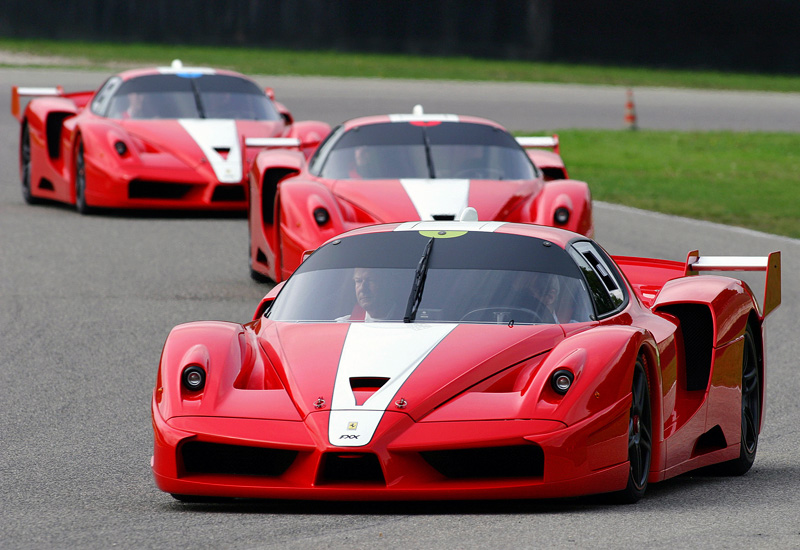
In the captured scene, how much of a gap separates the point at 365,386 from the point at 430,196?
5606mm

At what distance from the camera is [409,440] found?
5168mm

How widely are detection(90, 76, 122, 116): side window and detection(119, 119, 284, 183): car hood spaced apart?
524mm

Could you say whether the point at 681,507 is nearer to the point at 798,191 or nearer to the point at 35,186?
the point at 35,186

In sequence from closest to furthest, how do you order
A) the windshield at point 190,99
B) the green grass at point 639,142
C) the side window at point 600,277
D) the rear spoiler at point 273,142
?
the side window at point 600,277 < the rear spoiler at point 273,142 < the windshield at point 190,99 < the green grass at point 639,142

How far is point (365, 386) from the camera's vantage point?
5.46 meters

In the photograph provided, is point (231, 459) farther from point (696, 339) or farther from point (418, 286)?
point (696, 339)

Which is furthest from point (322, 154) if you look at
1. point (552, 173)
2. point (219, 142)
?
point (219, 142)

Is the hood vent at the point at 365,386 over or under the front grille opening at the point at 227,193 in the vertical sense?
over

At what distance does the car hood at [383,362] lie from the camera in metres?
5.29

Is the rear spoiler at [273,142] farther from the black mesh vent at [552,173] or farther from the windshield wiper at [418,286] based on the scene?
the windshield wiper at [418,286]

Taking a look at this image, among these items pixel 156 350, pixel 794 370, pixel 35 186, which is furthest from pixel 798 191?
pixel 156 350

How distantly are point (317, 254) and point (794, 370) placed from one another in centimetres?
379

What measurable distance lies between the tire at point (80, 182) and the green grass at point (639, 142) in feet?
20.8

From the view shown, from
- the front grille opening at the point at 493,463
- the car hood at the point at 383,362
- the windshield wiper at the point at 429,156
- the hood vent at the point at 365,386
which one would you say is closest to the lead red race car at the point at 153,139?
the windshield wiper at the point at 429,156
